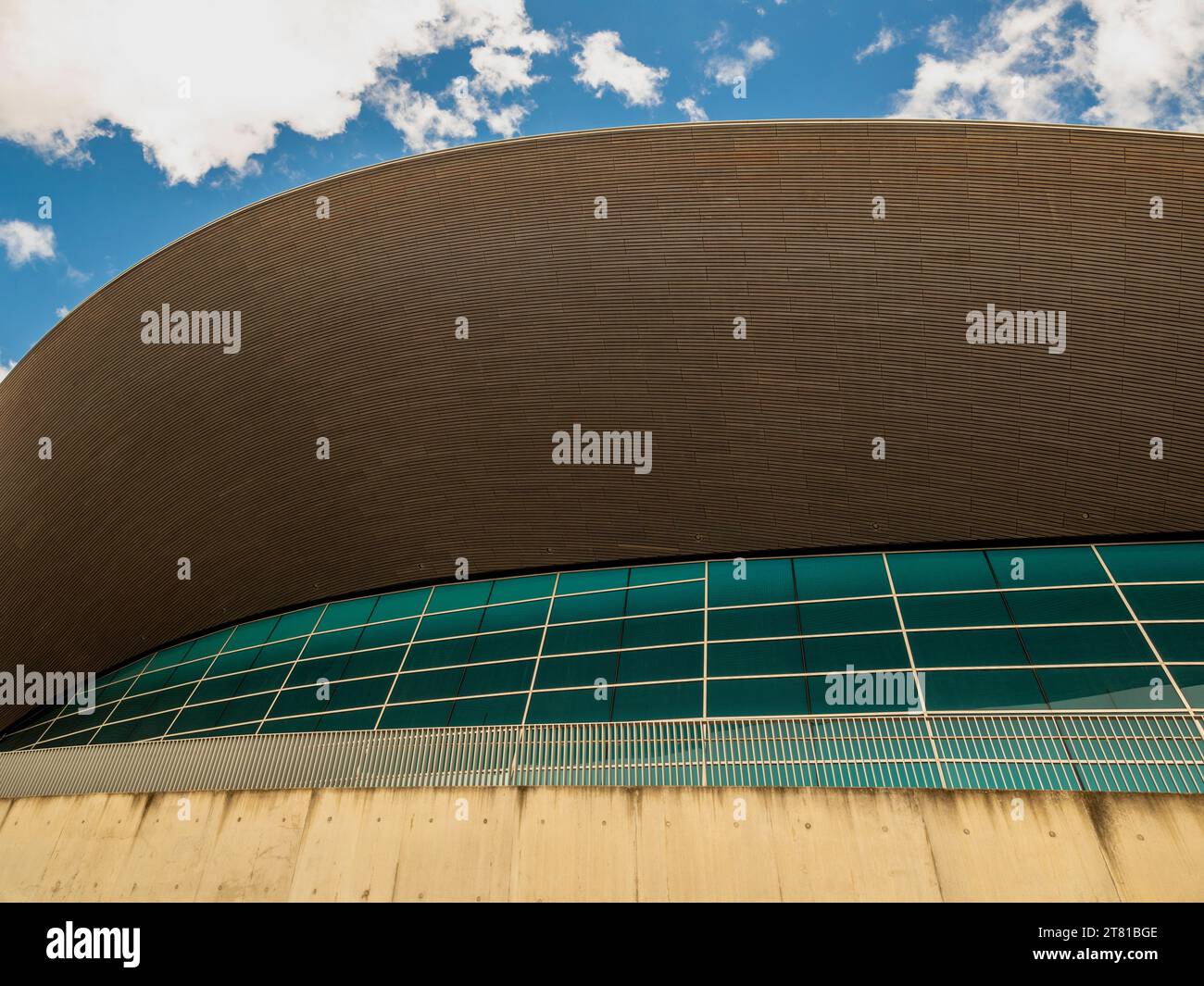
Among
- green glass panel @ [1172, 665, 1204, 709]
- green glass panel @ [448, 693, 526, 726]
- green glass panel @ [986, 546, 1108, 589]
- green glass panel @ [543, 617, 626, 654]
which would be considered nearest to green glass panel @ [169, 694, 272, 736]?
green glass panel @ [448, 693, 526, 726]

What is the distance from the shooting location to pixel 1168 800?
861 centimetres

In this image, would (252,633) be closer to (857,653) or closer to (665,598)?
(665,598)

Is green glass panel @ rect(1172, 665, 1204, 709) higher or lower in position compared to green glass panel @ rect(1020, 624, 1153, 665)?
lower

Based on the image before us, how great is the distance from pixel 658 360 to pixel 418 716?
8153 millimetres

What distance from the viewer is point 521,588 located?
18.3m

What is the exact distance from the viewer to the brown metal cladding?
14.0 metres

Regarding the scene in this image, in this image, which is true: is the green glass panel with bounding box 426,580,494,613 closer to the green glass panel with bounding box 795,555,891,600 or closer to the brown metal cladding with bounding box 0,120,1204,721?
the brown metal cladding with bounding box 0,120,1204,721

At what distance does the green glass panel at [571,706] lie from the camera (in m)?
14.3

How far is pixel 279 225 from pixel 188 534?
325 inches

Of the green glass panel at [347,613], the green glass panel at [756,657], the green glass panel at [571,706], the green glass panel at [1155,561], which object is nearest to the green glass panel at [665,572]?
the green glass panel at [756,657]

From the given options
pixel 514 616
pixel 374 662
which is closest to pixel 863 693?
pixel 514 616

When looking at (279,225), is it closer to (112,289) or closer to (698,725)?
(112,289)

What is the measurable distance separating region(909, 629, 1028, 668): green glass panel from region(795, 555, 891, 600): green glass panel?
1553mm
